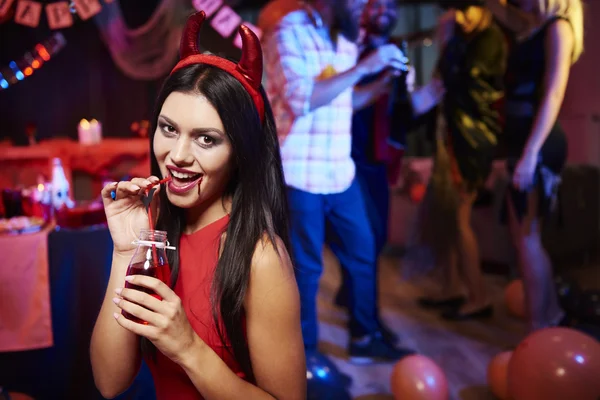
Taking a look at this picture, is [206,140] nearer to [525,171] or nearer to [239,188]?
[239,188]

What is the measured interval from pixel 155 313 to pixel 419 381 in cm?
143

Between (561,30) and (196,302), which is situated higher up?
(561,30)

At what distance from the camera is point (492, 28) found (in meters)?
3.05

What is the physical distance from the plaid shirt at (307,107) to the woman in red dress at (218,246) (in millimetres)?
956

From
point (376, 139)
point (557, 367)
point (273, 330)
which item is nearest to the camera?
point (273, 330)

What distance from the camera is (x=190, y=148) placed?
1.08 metres

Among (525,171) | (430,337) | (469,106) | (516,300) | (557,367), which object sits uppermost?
(469,106)

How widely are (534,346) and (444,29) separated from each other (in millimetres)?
2071

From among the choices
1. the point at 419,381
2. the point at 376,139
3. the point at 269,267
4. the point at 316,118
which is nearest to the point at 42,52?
→ the point at 376,139

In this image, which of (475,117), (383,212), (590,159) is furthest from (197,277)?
(590,159)

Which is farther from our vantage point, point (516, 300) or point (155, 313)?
point (516, 300)

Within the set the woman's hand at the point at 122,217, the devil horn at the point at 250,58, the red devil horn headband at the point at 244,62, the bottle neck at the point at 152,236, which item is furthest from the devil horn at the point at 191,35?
the bottle neck at the point at 152,236

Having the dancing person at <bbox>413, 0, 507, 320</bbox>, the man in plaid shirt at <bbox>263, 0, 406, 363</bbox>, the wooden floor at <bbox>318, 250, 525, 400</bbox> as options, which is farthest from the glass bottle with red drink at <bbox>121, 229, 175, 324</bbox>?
the dancing person at <bbox>413, 0, 507, 320</bbox>

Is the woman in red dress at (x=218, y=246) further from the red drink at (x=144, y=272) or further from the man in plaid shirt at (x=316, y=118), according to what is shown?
the man in plaid shirt at (x=316, y=118)
